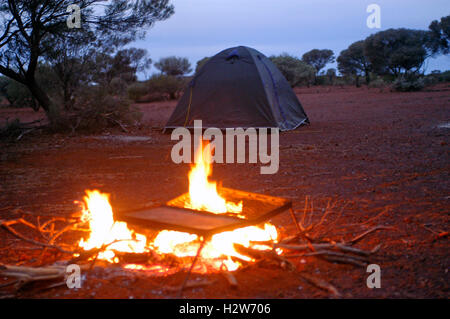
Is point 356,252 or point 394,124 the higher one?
point 394,124

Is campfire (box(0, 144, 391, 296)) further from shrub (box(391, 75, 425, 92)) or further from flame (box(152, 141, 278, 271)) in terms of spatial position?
shrub (box(391, 75, 425, 92))

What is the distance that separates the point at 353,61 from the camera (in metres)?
50.7

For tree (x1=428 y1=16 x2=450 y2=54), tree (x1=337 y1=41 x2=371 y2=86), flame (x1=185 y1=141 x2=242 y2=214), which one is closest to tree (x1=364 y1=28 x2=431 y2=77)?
tree (x1=428 y1=16 x2=450 y2=54)

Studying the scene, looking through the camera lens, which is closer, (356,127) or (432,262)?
(432,262)

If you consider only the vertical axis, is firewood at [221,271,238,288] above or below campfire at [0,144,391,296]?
below

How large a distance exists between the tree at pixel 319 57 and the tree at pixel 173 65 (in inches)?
1029

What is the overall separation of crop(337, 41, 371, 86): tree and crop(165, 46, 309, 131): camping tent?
3959 centimetres

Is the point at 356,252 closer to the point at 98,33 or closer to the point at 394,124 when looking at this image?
the point at 394,124

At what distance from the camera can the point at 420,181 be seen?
17.0 feet

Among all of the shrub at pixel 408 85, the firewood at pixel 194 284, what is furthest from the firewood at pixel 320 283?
the shrub at pixel 408 85

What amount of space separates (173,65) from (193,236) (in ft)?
138

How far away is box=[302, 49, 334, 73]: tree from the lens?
6306 centimetres

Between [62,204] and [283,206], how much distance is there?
283cm

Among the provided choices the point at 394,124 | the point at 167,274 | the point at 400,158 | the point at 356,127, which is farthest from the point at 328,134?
the point at 167,274
